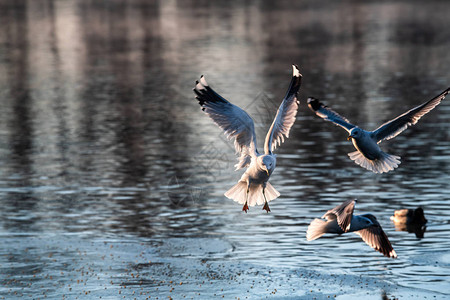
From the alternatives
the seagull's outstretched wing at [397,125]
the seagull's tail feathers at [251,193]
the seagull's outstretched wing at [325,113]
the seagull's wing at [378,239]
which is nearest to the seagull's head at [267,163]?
the seagull's tail feathers at [251,193]

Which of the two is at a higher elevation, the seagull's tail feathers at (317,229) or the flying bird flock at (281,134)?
the flying bird flock at (281,134)

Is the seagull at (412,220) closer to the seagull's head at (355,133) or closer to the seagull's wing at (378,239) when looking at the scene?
the seagull's wing at (378,239)

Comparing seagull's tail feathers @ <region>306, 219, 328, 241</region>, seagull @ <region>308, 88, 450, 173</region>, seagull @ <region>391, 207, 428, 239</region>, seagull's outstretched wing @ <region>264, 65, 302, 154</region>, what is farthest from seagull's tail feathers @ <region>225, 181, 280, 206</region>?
seagull @ <region>391, 207, 428, 239</region>

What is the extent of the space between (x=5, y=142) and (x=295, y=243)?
24.1 metres

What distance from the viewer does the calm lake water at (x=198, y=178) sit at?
25203mm

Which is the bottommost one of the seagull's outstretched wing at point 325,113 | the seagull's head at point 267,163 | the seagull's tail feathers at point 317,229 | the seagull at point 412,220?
the seagull at point 412,220

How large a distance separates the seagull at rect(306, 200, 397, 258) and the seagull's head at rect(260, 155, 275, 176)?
6.59 ft

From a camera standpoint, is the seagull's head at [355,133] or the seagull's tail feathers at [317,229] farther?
the seagull's tail feathers at [317,229]

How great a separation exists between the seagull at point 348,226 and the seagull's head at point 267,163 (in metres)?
2.01

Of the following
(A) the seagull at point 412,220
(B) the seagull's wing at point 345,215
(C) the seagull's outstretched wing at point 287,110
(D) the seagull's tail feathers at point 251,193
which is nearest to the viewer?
(B) the seagull's wing at point 345,215

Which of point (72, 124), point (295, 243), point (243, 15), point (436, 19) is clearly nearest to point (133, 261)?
point (295, 243)

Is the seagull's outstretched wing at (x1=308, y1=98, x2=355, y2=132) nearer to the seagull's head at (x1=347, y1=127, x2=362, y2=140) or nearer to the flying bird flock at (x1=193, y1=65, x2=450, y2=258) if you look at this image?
the flying bird flock at (x1=193, y1=65, x2=450, y2=258)

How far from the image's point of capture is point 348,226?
2136cm

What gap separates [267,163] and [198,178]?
58.5ft
